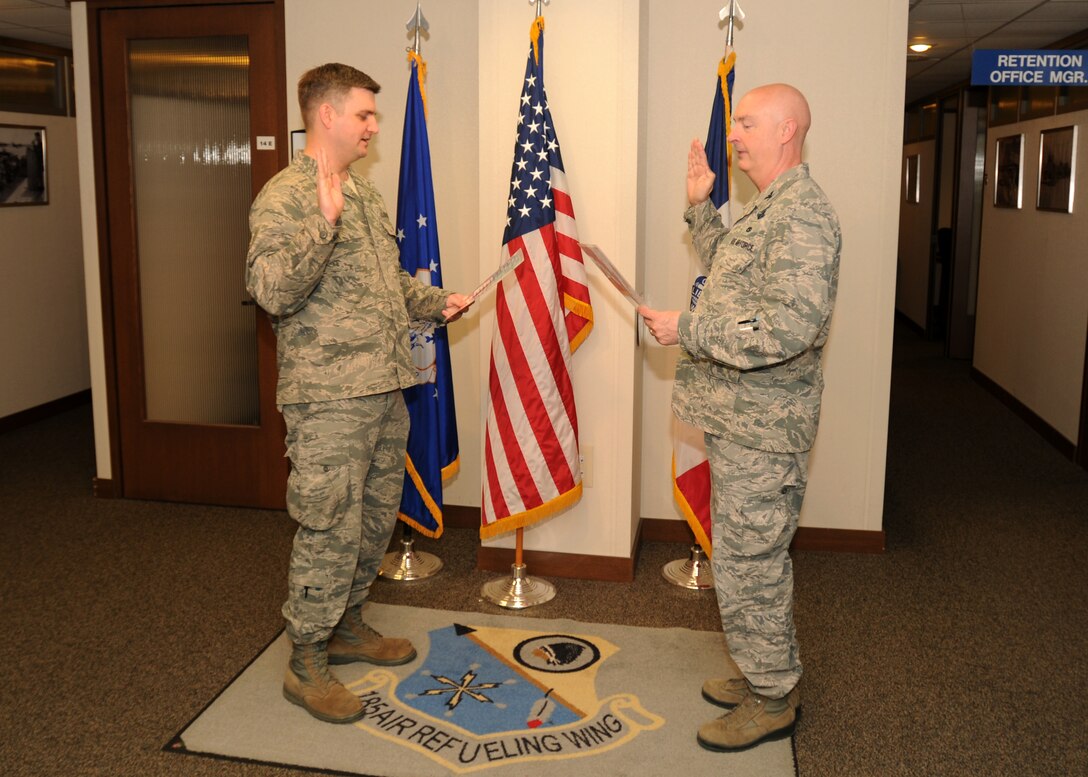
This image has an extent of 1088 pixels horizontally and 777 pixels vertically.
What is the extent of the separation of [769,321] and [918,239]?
9.35 metres

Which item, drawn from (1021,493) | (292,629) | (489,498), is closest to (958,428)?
(1021,493)

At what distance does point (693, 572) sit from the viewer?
4.14 meters

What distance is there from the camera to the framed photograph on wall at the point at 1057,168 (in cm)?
Answer: 618

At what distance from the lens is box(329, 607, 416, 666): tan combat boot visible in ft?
11.0

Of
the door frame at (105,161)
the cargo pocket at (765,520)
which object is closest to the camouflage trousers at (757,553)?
the cargo pocket at (765,520)

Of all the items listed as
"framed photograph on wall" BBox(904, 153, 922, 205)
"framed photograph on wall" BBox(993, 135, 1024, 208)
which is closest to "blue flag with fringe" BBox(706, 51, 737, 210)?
"framed photograph on wall" BBox(993, 135, 1024, 208)

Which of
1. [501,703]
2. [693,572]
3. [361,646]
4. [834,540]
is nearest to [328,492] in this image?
[361,646]

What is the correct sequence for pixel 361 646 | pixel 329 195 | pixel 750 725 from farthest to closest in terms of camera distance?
pixel 361 646 → pixel 750 725 → pixel 329 195

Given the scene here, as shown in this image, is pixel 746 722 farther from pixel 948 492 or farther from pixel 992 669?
pixel 948 492

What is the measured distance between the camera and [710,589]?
4.02 meters

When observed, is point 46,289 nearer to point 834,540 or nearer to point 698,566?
point 698,566

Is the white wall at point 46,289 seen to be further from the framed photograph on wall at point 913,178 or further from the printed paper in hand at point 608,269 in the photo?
the framed photograph on wall at point 913,178

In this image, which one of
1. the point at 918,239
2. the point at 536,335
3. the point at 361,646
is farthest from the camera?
the point at 918,239

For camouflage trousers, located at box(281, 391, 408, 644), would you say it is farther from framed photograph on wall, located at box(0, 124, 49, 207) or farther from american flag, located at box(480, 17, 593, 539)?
framed photograph on wall, located at box(0, 124, 49, 207)
